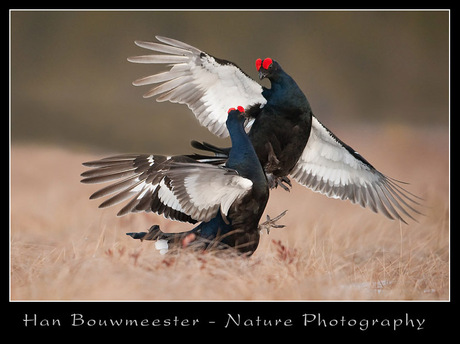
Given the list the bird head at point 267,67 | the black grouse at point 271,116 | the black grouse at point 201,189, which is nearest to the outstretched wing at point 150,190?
the black grouse at point 201,189

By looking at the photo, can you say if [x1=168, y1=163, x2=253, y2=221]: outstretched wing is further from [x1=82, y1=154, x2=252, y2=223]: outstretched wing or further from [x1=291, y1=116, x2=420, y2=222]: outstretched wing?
[x1=291, y1=116, x2=420, y2=222]: outstretched wing

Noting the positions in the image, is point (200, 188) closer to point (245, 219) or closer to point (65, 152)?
point (245, 219)

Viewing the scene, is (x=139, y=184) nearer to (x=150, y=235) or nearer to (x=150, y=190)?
(x=150, y=190)

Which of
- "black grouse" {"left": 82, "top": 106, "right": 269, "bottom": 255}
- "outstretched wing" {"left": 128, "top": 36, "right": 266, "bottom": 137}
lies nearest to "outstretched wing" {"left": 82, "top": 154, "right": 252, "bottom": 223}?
"black grouse" {"left": 82, "top": 106, "right": 269, "bottom": 255}

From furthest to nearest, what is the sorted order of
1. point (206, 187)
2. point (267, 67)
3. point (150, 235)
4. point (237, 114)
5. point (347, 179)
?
point (347, 179) < point (267, 67) < point (237, 114) < point (150, 235) < point (206, 187)

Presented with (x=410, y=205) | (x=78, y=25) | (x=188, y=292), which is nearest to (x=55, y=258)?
(x=188, y=292)

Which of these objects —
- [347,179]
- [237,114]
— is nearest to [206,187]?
[237,114]
